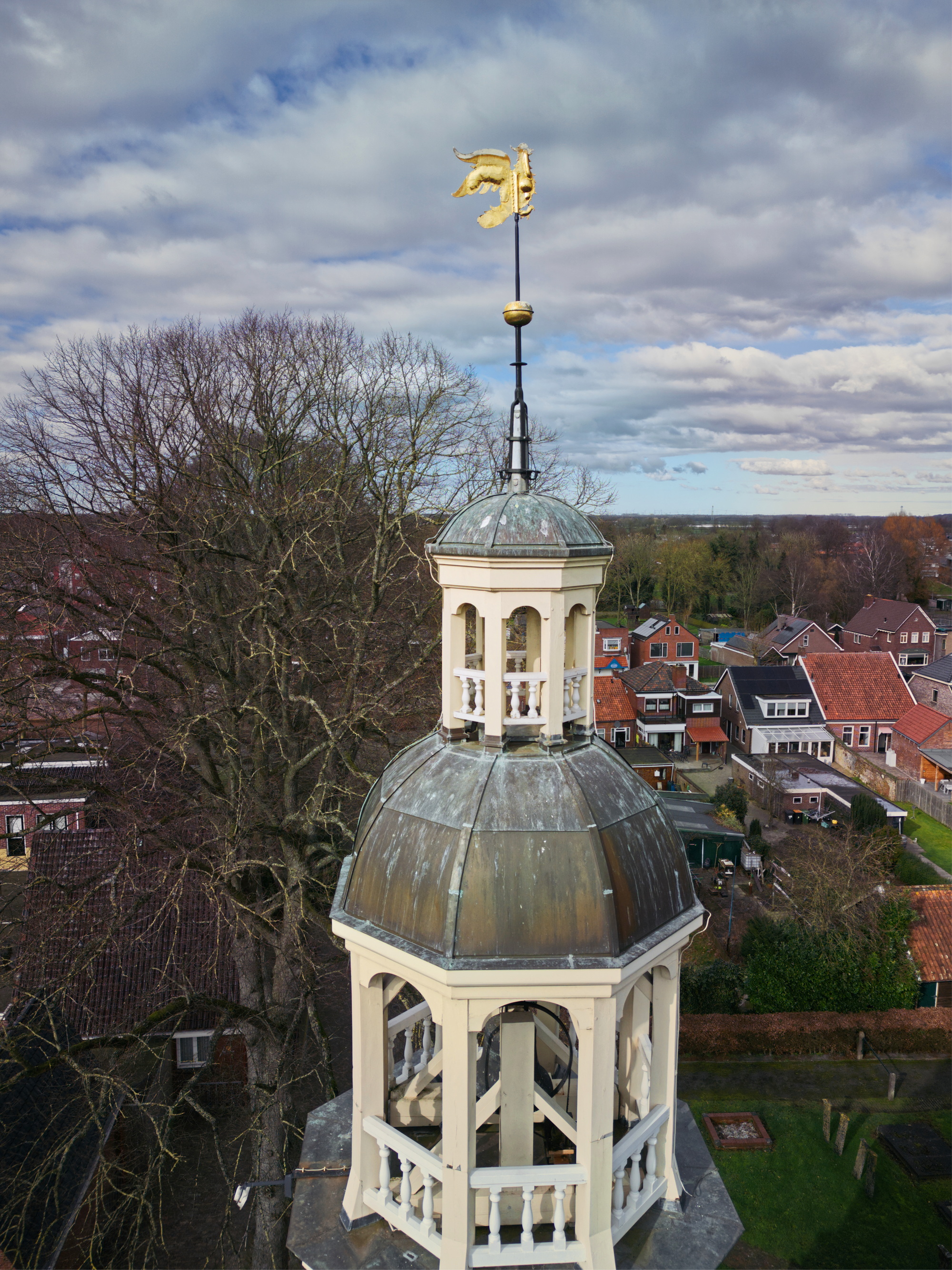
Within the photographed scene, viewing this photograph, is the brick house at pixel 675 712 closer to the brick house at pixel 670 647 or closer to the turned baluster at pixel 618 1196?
the brick house at pixel 670 647

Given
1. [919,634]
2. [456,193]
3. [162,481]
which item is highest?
[456,193]

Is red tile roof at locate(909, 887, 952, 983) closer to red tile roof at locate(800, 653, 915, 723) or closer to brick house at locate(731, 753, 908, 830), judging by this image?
brick house at locate(731, 753, 908, 830)

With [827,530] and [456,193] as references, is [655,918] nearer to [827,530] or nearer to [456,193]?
[456,193]

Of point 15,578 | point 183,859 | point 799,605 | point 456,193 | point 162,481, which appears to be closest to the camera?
point 456,193

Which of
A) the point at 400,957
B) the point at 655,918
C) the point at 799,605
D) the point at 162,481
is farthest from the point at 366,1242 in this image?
the point at 799,605

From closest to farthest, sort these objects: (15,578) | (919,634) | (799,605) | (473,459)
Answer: (15,578)
(473,459)
(919,634)
(799,605)

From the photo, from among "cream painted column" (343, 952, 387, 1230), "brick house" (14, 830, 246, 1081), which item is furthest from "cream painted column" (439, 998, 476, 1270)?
"brick house" (14, 830, 246, 1081)

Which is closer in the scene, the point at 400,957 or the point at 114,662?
the point at 400,957

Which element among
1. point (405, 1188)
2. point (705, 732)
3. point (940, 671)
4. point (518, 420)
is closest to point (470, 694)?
point (518, 420)

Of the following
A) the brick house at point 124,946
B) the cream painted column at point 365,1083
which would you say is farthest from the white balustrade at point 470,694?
the brick house at point 124,946
